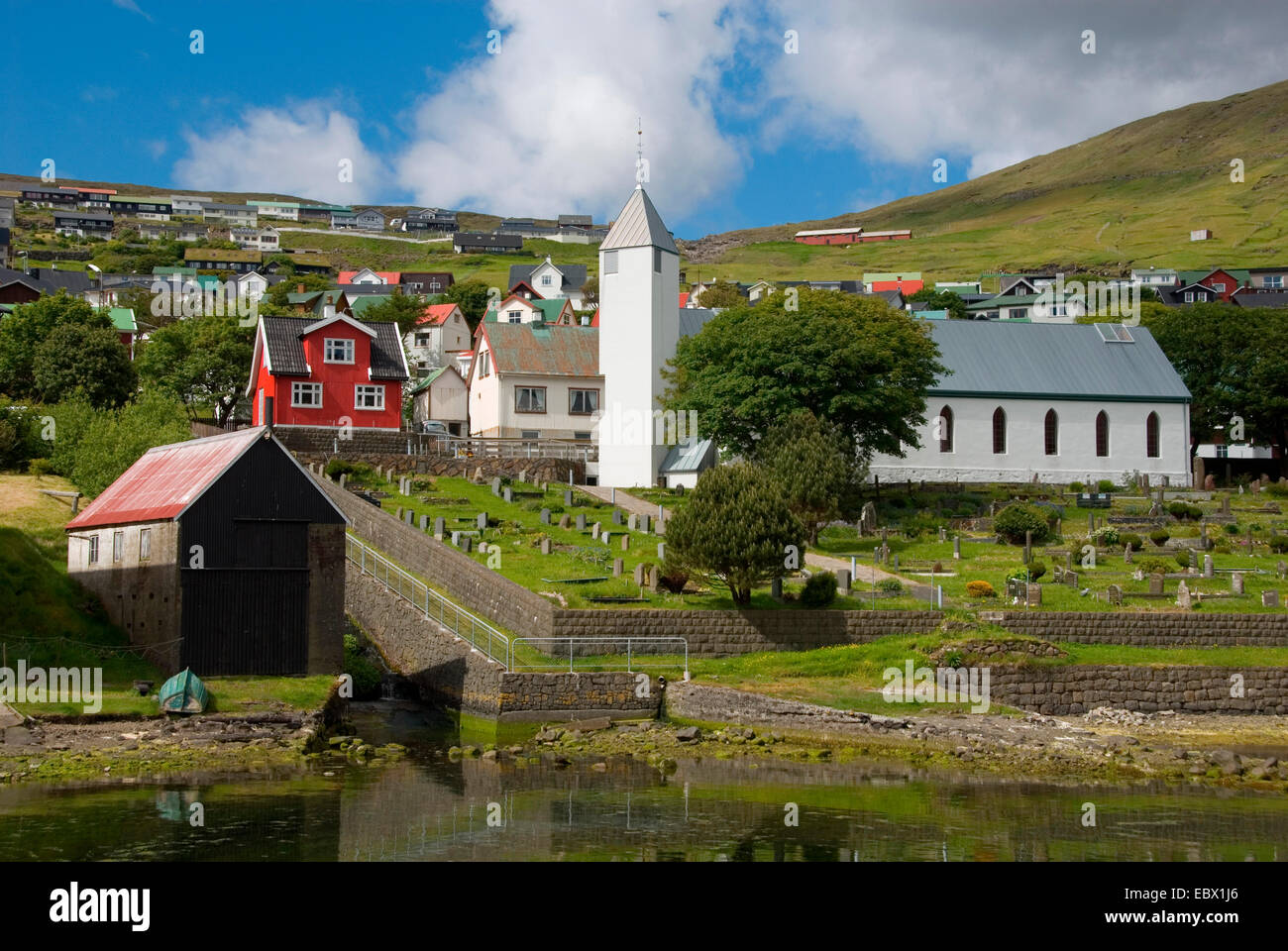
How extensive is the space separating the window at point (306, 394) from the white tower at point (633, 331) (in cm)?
1427

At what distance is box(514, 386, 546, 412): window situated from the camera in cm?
7712

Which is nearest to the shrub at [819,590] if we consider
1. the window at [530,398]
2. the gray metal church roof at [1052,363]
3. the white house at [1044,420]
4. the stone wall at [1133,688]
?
the stone wall at [1133,688]

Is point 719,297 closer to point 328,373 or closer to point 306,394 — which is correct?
point 328,373

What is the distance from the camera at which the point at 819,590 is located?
42812mm

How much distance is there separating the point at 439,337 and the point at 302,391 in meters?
58.5

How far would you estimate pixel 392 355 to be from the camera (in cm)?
7012

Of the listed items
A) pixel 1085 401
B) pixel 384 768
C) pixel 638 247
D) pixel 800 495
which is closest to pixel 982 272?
pixel 1085 401

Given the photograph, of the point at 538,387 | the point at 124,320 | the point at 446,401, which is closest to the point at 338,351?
the point at 538,387

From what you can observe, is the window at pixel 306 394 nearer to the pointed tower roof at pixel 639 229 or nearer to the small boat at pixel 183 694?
the pointed tower roof at pixel 639 229

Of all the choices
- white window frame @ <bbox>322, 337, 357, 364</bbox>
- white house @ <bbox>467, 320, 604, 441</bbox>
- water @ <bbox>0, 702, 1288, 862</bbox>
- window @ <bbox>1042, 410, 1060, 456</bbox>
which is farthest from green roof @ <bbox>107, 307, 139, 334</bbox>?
→ water @ <bbox>0, 702, 1288, 862</bbox>

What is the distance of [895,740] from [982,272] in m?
165

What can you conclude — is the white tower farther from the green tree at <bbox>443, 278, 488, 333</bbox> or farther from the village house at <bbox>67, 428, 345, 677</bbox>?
the green tree at <bbox>443, 278, 488, 333</bbox>

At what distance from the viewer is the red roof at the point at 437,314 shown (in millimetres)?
124250
